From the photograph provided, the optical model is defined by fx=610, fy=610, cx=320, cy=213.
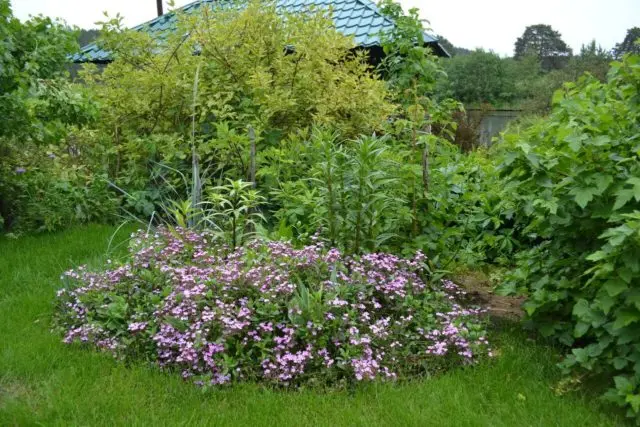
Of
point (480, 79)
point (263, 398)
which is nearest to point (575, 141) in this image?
point (263, 398)

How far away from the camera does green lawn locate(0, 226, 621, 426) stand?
2691mm

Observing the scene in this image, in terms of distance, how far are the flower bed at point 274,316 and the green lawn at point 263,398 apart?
124mm

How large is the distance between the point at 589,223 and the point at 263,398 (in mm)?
1902

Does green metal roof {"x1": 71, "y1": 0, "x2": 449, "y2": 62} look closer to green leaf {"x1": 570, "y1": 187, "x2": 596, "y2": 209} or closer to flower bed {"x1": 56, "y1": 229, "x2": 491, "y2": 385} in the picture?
flower bed {"x1": 56, "y1": 229, "x2": 491, "y2": 385}

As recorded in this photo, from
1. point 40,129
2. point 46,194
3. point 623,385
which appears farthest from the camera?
point 46,194

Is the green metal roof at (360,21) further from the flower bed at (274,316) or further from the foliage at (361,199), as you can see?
the flower bed at (274,316)

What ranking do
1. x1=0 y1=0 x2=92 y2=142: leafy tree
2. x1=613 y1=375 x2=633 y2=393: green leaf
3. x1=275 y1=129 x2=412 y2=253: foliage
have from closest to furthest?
x1=613 y1=375 x2=633 y2=393: green leaf, x1=275 y1=129 x2=412 y2=253: foliage, x1=0 y1=0 x2=92 y2=142: leafy tree

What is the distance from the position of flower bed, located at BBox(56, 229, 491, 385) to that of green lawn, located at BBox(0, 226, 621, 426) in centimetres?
12

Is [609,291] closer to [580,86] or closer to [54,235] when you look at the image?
[580,86]

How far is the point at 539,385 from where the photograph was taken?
305 cm

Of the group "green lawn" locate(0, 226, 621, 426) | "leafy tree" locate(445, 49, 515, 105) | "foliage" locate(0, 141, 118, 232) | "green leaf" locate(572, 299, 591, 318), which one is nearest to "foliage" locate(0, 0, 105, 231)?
"foliage" locate(0, 141, 118, 232)

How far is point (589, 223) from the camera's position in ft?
10.5

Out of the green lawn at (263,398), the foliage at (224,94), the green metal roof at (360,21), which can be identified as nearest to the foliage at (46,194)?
the foliage at (224,94)

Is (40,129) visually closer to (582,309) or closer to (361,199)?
(361,199)
